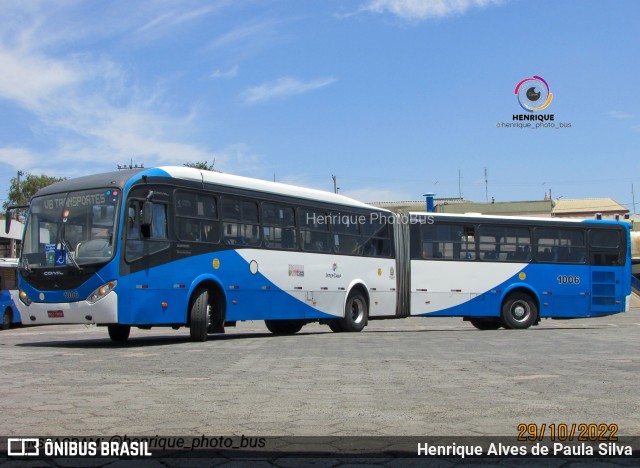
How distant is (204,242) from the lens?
16047 millimetres

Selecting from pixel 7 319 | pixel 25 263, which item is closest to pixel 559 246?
pixel 25 263

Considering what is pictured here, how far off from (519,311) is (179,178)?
12.4 m

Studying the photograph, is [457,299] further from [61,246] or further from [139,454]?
[139,454]

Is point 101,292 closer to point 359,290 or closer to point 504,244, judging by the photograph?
point 359,290

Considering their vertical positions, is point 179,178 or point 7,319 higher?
point 179,178

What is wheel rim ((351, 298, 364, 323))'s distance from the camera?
21359 mm

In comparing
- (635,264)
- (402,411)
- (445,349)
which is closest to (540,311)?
(445,349)

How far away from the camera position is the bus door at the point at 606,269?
80.0 ft

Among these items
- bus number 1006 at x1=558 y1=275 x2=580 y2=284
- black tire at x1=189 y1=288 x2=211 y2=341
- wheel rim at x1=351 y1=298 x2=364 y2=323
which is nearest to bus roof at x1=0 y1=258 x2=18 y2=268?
wheel rim at x1=351 y1=298 x2=364 y2=323

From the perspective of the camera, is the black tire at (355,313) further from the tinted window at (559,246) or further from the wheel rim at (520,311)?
the tinted window at (559,246)

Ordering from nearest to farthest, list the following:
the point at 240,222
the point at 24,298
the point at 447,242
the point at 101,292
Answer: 1. the point at 101,292
2. the point at 24,298
3. the point at 240,222
4. the point at 447,242

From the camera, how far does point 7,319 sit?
1111 inches

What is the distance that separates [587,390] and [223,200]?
10.6 m

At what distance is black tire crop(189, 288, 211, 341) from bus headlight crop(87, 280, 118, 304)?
81.1 inches
